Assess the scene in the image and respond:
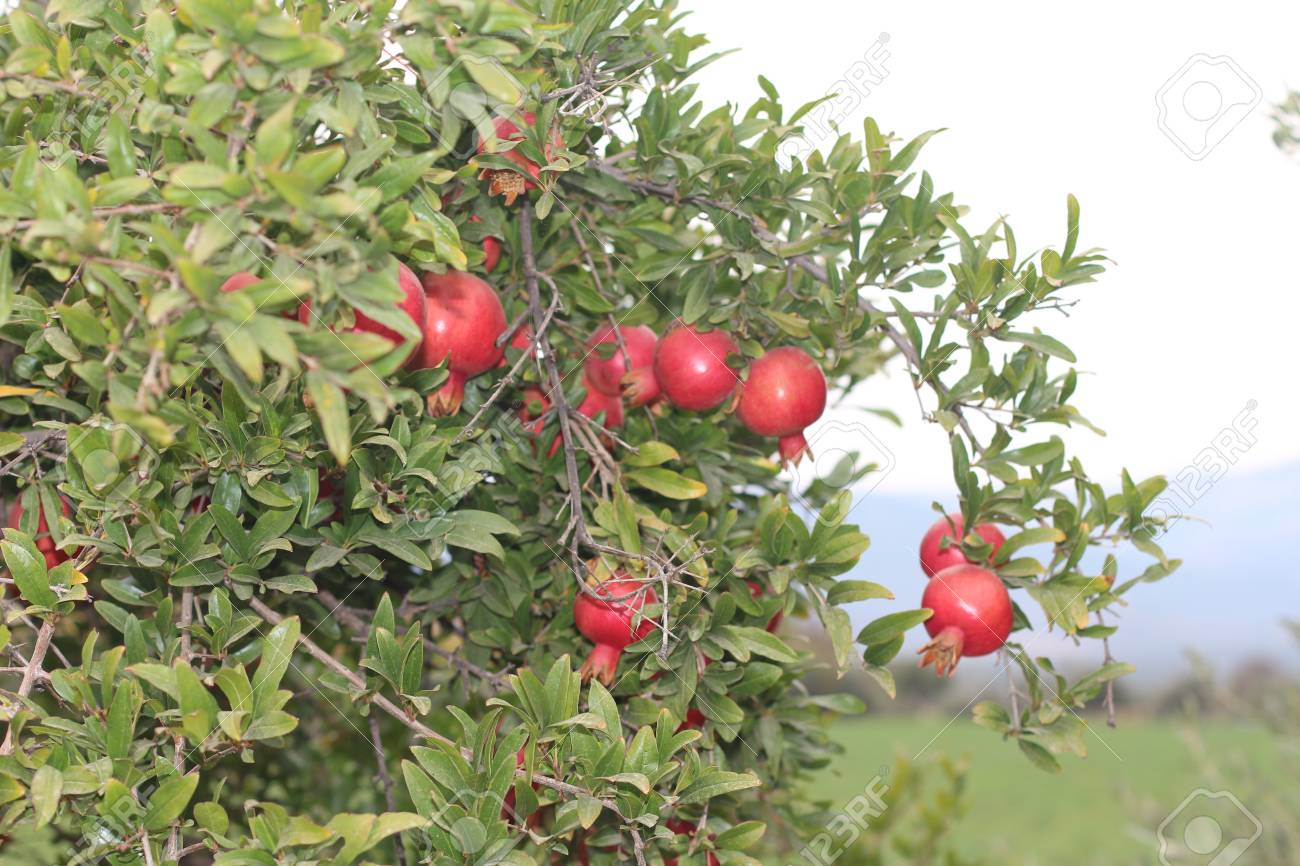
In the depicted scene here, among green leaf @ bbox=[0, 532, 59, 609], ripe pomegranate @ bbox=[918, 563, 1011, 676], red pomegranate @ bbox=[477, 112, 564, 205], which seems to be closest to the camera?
green leaf @ bbox=[0, 532, 59, 609]

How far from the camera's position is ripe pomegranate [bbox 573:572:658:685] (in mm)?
1039

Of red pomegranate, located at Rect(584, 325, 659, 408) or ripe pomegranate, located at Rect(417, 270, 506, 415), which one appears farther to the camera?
red pomegranate, located at Rect(584, 325, 659, 408)

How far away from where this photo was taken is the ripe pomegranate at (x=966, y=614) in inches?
44.2

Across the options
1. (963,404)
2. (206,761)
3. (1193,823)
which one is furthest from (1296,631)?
(206,761)

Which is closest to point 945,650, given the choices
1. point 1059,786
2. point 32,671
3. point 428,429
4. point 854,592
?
point 854,592

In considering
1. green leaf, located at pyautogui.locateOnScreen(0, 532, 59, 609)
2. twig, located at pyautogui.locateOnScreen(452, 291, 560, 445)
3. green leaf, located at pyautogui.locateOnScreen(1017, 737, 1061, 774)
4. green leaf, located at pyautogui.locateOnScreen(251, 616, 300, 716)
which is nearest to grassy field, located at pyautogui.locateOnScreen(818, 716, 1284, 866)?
green leaf, located at pyautogui.locateOnScreen(1017, 737, 1061, 774)

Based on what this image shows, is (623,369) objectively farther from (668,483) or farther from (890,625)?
(890,625)

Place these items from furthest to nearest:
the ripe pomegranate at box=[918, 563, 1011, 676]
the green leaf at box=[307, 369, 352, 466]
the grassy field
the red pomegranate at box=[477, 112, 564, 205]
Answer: the grassy field → the ripe pomegranate at box=[918, 563, 1011, 676] → the red pomegranate at box=[477, 112, 564, 205] → the green leaf at box=[307, 369, 352, 466]

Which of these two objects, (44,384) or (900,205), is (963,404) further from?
(44,384)

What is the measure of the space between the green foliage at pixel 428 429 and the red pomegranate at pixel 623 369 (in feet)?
0.10

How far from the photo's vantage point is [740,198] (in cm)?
111

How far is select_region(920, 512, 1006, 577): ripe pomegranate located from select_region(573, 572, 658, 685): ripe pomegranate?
362 millimetres

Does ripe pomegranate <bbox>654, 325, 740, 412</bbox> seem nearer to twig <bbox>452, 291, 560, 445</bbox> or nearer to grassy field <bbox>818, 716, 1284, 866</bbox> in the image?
twig <bbox>452, 291, 560, 445</bbox>

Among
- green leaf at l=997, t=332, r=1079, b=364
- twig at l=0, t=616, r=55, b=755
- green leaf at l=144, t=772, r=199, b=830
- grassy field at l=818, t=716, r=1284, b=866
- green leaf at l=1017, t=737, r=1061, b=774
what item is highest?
green leaf at l=997, t=332, r=1079, b=364
